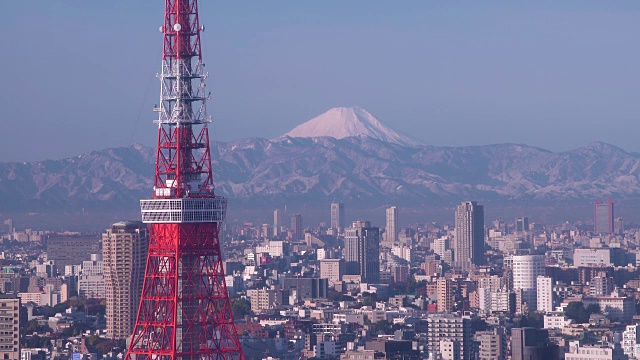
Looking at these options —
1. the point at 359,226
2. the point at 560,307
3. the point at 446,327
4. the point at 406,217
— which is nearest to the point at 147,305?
the point at 446,327

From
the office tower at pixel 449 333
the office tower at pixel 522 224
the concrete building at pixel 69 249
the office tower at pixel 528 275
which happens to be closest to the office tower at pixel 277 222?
the office tower at pixel 522 224

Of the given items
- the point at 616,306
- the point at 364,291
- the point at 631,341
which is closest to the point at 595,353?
the point at 631,341

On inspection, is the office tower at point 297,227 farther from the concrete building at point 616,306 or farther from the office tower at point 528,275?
the concrete building at point 616,306

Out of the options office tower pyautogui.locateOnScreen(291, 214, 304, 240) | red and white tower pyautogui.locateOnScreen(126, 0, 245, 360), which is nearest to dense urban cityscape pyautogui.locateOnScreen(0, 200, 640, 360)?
office tower pyautogui.locateOnScreen(291, 214, 304, 240)

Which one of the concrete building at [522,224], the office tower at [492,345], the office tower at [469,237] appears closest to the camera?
the office tower at [492,345]

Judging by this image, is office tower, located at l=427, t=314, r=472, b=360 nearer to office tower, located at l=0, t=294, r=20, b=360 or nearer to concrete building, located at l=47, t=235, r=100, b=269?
office tower, located at l=0, t=294, r=20, b=360

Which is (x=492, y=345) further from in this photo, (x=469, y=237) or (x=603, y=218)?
(x=603, y=218)

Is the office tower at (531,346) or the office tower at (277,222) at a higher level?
the office tower at (277,222)
